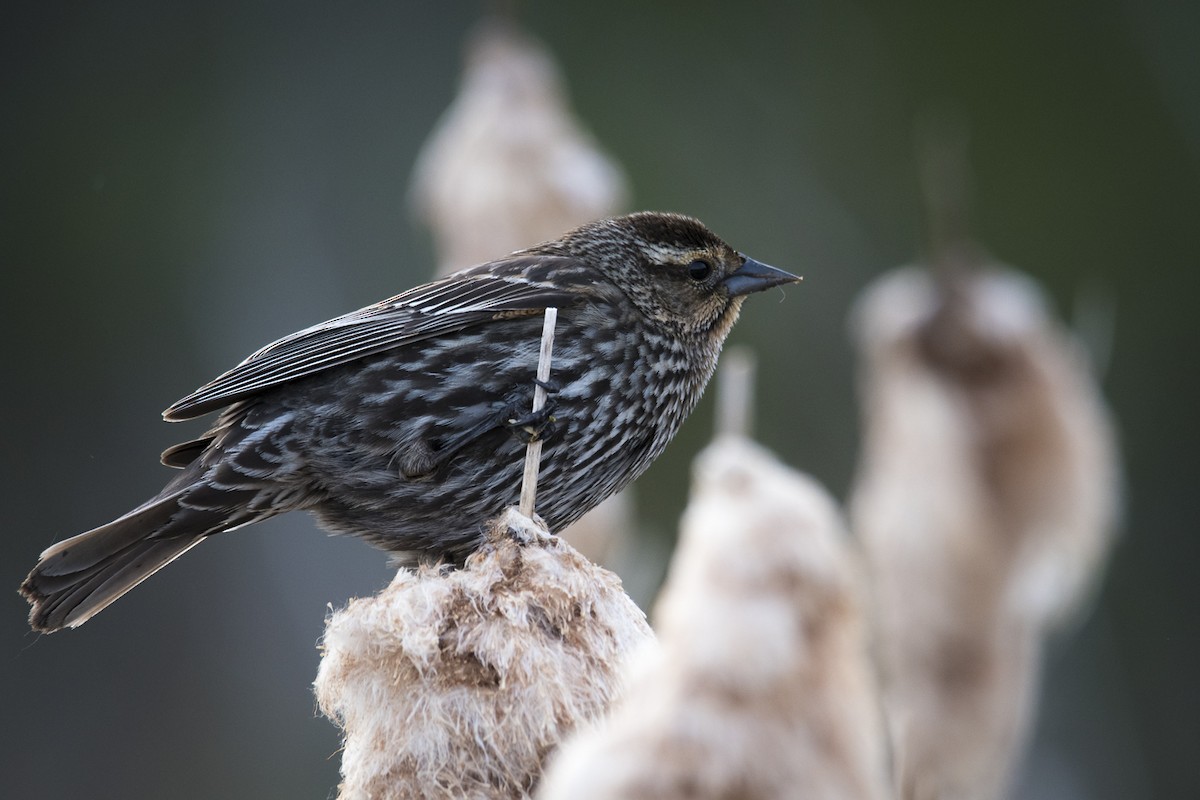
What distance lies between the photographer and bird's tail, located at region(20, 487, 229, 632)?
318 centimetres

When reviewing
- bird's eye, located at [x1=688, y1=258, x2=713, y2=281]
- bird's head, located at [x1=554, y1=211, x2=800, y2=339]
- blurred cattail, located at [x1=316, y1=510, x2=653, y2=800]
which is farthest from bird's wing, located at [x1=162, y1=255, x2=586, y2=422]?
blurred cattail, located at [x1=316, y1=510, x2=653, y2=800]

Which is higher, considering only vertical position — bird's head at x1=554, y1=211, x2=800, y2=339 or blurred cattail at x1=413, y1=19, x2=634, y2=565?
blurred cattail at x1=413, y1=19, x2=634, y2=565

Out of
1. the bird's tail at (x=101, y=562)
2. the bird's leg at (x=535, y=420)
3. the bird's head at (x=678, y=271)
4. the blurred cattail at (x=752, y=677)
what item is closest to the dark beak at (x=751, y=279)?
the bird's head at (x=678, y=271)

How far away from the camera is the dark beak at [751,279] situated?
3.98 meters

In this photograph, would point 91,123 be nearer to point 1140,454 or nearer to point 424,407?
point 1140,454

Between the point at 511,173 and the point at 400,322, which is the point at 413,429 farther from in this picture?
the point at 511,173

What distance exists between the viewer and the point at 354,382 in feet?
11.7

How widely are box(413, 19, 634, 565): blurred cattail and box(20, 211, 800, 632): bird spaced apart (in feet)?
3.32

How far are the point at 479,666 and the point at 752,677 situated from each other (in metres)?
0.73

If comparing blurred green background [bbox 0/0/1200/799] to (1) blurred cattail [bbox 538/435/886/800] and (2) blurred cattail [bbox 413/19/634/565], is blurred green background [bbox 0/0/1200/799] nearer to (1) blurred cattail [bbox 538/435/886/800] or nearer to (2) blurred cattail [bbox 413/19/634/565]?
(2) blurred cattail [bbox 413/19/634/565]

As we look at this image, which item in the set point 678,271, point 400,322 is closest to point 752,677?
point 400,322

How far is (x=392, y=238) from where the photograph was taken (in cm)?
1207

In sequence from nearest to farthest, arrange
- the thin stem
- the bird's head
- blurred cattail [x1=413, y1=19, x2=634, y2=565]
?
1. the thin stem
2. the bird's head
3. blurred cattail [x1=413, y1=19, x2=634, y2=565]

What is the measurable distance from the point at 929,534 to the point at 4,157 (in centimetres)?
1010
